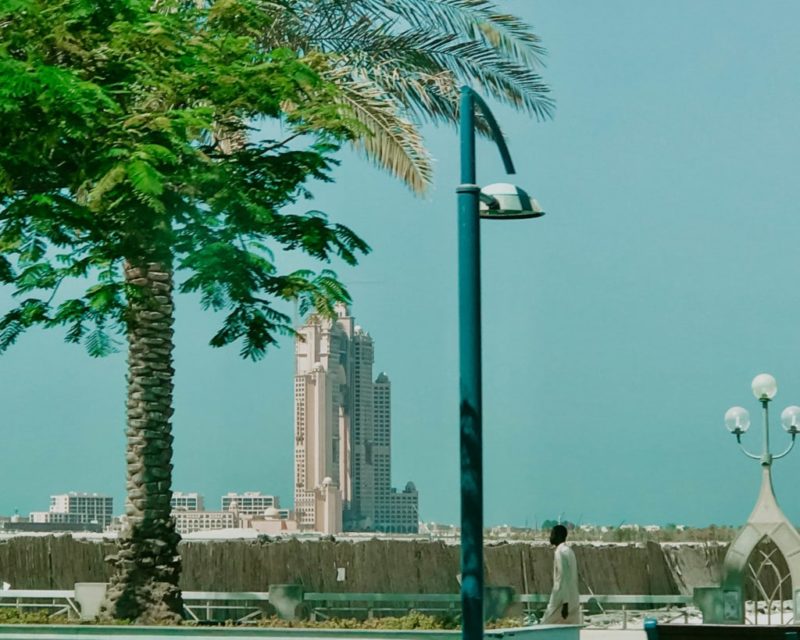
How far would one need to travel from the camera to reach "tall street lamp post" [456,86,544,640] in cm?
863

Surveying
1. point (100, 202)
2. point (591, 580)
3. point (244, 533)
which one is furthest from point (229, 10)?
point (244, 533)

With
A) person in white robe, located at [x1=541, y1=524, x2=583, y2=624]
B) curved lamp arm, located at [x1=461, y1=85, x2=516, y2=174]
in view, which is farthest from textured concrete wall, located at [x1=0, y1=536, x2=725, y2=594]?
curved lamp arm, located at [x1=461, y1=85, x2=516, y2=174]

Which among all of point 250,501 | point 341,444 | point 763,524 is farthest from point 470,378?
point 250,501

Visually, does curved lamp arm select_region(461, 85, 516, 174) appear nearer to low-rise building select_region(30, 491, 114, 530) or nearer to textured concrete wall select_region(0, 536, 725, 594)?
textured concrete wall select_region(0, 536, 725, 594)

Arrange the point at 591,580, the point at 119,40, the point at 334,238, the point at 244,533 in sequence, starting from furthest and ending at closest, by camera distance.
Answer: the point at 244,533
the point at 591,580
the point at 334,238
the point at 119,40

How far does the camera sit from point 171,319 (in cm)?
1792

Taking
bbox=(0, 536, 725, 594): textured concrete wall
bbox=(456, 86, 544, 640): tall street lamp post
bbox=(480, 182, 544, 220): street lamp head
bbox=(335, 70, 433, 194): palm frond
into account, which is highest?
bbox=(335, 70, 433, 194): palm frond

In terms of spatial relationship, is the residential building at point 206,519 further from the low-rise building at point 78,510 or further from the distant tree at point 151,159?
the distant tree at point 151,159

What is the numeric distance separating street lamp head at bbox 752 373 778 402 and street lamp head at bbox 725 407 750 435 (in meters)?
0.36

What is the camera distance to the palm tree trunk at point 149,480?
1741 cm

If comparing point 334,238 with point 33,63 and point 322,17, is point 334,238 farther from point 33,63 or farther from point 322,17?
point 322,17

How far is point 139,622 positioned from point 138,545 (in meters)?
0.89

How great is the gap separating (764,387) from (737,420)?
61 cm

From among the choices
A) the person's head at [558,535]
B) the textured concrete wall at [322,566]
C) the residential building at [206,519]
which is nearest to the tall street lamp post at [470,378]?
the person's head at [558,535]
